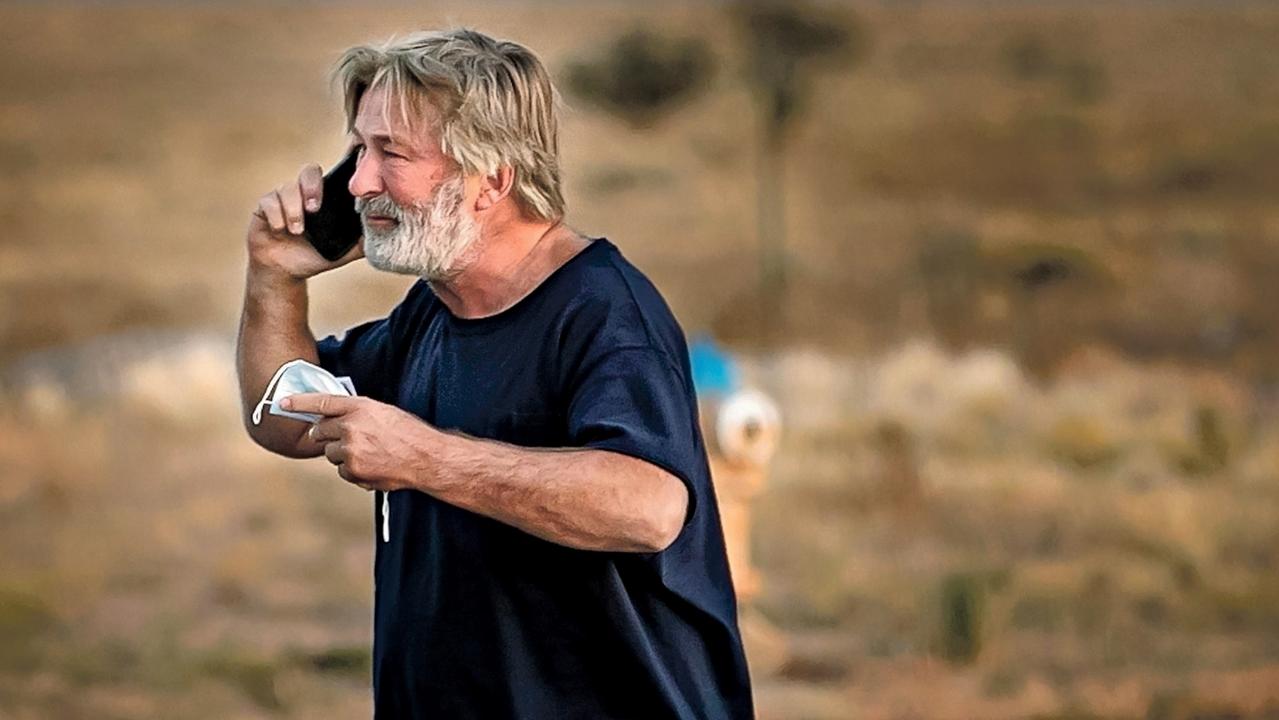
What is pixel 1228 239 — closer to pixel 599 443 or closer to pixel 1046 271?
pixel 1046 271

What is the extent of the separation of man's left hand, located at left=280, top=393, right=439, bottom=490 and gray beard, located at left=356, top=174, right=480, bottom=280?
354 millimetres

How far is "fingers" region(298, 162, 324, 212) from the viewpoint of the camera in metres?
3.82

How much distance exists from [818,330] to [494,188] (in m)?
21.8

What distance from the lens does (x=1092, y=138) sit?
37.2 metres

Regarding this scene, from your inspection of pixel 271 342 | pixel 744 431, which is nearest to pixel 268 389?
pixel 271 342

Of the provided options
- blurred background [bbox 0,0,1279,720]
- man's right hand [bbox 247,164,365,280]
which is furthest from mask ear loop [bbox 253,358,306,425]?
blurred background [bbox 0,0,1279,720]

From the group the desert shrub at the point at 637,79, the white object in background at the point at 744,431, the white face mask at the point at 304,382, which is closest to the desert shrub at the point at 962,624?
the white object in background at the point at 744,431

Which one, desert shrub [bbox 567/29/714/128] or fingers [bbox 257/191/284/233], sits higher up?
desert shrub [bbox 567/29/714/128]

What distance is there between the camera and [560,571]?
3426 millimetres

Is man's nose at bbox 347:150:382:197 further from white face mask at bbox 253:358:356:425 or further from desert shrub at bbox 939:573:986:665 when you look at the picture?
desert shrub at bbox 939:573:986:665

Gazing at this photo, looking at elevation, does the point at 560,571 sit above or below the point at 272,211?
below

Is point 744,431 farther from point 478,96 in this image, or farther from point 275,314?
point 478,96

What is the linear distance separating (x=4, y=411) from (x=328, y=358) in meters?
13.2

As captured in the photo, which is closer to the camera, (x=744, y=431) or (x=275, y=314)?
(x=275, y=314)
